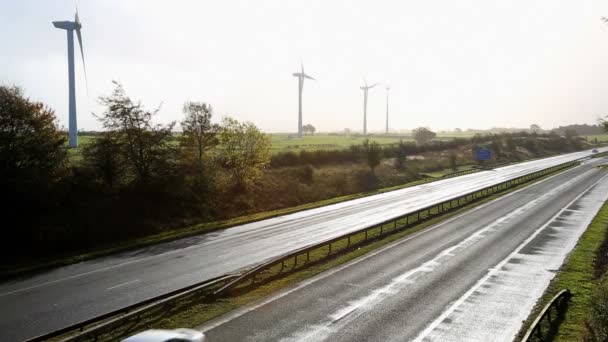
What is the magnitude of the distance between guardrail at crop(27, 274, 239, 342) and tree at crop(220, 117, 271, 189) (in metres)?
33.9

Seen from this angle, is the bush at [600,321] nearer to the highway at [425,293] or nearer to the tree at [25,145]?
the highway at [425,293]

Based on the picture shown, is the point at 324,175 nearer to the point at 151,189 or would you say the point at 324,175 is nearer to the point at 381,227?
the point at 151,189

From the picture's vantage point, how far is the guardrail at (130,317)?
14281mm

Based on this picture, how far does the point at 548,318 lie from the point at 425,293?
15.5 feet

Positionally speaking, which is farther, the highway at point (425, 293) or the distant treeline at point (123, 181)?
the distant treeline at point (123, 181)

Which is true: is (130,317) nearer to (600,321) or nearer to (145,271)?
(145,271)

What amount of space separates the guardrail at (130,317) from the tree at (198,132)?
97.1 feet

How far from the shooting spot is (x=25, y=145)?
32625 mm

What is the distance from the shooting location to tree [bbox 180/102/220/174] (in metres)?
47.7

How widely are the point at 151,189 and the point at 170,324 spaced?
2742 cm

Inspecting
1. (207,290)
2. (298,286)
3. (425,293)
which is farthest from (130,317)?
(425,293)

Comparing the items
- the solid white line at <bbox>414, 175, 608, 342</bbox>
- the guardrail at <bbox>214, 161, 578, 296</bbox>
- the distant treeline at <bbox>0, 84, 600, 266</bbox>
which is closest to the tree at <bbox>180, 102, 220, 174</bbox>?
the distant treeline at <bbox>0, 84, 600, 266</bbox>

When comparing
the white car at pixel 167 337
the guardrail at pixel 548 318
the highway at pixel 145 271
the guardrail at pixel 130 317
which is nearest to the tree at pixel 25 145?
the highway at pixel 145 271

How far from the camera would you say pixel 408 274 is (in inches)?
864
